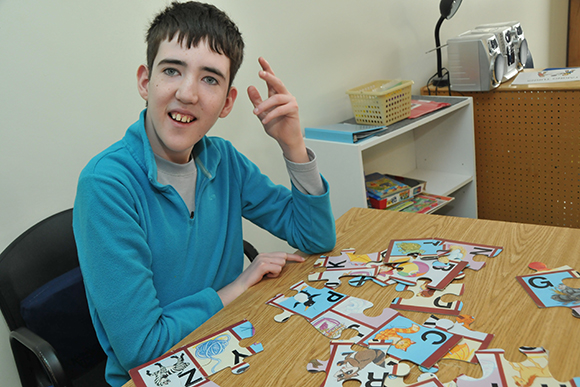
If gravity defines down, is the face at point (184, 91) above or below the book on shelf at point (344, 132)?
above

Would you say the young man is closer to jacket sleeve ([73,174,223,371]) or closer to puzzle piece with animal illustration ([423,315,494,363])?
jacket sleeve ([73,174,223,371])

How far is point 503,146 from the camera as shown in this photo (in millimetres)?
2516

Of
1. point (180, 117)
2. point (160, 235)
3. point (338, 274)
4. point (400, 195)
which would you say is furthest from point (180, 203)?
point (400, 195)

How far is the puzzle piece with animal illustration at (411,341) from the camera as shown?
77cm

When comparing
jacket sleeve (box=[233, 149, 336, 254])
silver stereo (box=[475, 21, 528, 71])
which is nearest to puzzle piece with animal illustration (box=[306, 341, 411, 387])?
jacket sleeve (box=[233, 149, 336, 254])

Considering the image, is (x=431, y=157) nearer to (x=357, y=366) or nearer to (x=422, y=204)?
(x=422, y=204)

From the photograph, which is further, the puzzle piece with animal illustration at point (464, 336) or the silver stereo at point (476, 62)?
the silver stereo at point (476, 62)

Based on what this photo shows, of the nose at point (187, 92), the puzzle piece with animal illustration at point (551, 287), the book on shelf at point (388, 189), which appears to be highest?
the nose at point (187, 92)

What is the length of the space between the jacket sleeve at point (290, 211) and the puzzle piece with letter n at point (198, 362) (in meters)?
0.37

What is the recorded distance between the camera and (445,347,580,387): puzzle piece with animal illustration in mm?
695

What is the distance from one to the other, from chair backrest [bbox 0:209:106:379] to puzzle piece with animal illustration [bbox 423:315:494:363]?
3.01 ft

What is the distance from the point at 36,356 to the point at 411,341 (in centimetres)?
91

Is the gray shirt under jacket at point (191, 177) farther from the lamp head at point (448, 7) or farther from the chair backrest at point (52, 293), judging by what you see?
the lamp head at point (448, 7)

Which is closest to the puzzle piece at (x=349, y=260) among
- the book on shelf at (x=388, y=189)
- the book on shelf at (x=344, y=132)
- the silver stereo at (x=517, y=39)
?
the book on shelf at (x=344, y=132)
